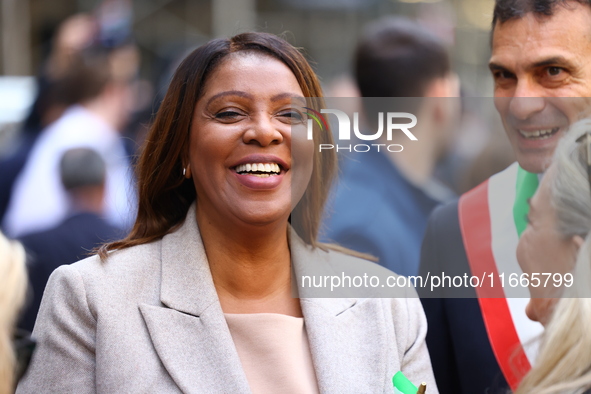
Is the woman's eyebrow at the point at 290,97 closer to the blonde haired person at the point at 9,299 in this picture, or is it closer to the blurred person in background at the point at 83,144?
the blonde haired person at the point at 9,299

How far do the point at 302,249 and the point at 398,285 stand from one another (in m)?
0.31

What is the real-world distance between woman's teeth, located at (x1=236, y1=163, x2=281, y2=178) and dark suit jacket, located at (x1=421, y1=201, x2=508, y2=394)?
53cm

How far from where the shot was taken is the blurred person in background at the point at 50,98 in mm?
4770

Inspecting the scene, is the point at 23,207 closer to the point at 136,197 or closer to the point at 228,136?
the point at 136,197

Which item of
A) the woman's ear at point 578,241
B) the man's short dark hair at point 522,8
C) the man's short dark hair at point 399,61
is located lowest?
the woman's ear at point 578,241

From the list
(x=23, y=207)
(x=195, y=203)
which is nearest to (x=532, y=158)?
(x=195, y=203)

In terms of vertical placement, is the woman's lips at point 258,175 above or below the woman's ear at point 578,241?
above

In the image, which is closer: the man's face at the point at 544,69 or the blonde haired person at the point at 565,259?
the blonde haired person at the point at 565,259

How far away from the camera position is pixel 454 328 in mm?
2479

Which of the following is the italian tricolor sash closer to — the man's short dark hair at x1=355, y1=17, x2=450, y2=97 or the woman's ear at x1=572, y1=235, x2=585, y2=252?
the woman's ear at x1=572, y1=235, x2=585, y2=252

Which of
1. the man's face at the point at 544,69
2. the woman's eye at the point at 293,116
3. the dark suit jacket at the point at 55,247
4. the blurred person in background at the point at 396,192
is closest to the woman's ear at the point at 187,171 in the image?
the woman's eye at the point at 293,116

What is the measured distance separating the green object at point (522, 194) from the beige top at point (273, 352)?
649 mm

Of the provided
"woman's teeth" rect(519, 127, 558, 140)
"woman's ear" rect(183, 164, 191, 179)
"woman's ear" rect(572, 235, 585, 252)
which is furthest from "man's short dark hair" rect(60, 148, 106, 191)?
"woman's ear" rect(572, 235, 585, 252)

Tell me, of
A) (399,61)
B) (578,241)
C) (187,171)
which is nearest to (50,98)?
(399,61)
